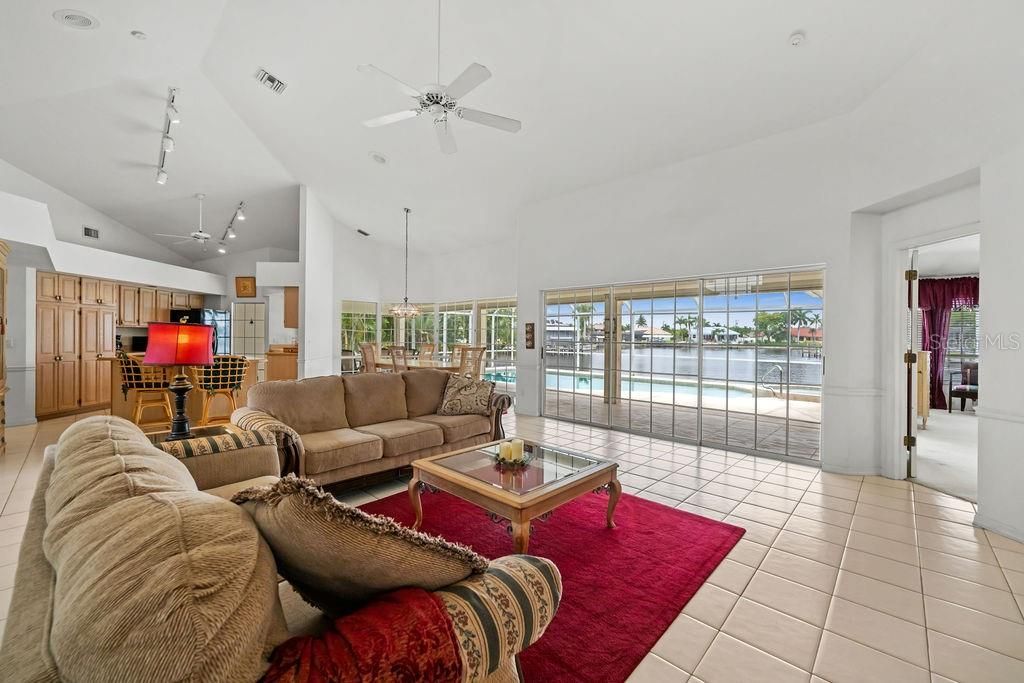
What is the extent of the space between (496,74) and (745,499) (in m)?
4.22

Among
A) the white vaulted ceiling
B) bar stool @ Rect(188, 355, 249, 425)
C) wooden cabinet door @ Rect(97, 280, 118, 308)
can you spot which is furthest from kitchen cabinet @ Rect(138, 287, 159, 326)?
bar stool @ Rect(188, 355, 249, 425)

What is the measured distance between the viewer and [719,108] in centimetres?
418

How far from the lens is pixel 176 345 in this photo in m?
2.56

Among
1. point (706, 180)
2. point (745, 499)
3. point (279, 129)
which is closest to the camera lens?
point (745, 499)

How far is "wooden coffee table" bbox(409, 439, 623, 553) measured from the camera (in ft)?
7.52

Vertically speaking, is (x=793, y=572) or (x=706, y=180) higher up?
(x=706, y=180)

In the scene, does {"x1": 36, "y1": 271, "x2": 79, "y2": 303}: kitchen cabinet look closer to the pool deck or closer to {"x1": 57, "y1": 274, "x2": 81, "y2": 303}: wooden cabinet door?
{"x1": 57, "y1": 274, "x2": 81, "y2": 303}: wooden cabinet door

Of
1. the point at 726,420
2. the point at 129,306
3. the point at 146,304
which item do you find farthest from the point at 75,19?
the point at 726,420

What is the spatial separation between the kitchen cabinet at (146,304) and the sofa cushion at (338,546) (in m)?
9.76

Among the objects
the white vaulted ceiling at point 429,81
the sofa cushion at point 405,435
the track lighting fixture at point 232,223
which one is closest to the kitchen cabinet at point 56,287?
the white vaulted ceiling at point 429,81

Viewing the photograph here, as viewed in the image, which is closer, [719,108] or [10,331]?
[719,108]

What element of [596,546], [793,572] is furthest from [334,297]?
[793,572]

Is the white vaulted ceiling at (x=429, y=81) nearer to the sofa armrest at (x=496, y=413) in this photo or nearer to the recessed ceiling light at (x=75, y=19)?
the recessed ceiling light at (x=75, y=19)

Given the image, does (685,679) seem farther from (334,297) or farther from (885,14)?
(334,297)
